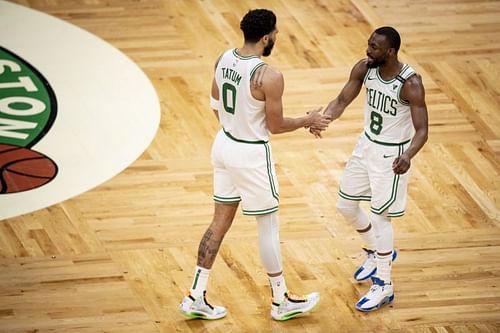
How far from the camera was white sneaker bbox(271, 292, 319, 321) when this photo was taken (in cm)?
600

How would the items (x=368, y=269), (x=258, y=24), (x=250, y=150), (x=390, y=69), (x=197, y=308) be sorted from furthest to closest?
(x=368, y=269)
(x=197, y=308)
(x=390, y=69)
(x=250, y=150)
(x=258, y=24)

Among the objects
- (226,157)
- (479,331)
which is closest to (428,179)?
(479,331)

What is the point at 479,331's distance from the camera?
19.6ft

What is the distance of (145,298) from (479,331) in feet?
5.94

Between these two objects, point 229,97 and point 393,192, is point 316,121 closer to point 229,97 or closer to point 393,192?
point 229,97

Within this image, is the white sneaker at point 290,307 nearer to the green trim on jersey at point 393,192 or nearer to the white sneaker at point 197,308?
the white sneaker at point 197,308

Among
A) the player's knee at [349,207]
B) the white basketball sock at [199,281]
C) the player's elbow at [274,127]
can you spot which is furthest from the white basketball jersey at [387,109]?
the white basketball sock at [199,281]

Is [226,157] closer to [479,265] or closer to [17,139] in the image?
[479,265]

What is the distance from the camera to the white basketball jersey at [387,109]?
573cm

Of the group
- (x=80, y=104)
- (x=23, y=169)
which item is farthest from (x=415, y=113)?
(x=80, y=104)

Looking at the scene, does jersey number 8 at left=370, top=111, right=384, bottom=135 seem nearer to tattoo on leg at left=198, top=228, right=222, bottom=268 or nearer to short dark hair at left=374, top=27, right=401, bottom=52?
short dark hair at left=374, top=27, right=401, bottom=52

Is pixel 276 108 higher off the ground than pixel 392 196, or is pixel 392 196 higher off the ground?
pixel 276 108

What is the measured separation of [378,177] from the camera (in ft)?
19.4

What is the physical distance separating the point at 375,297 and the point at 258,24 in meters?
1.72
